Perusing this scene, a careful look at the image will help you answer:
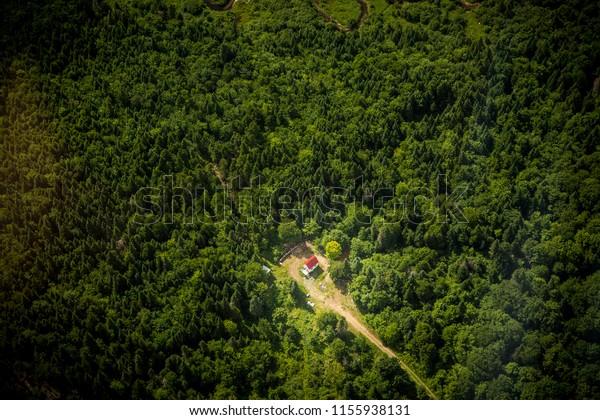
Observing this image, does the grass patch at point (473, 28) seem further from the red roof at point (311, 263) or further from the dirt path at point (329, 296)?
the red roof at point (311, 263)

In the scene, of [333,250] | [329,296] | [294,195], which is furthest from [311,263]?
[294,195]

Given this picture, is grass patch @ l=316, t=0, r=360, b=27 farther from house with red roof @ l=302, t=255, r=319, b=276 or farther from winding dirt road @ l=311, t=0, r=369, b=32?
house with red roof @ l=302, t=255, r=319, b=276

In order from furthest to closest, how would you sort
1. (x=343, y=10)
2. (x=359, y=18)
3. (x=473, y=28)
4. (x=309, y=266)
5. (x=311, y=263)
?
(x=343, y=10)
(x=359, y=18)
(x=473, y=28)
(x=311, y=263)
(x=309, y=266)

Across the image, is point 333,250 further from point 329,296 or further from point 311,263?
point 329,296

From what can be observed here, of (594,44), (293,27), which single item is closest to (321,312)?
(293,27)

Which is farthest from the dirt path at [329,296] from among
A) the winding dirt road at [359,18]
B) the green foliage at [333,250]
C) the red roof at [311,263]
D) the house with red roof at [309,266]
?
the winding dirt road at [359,18]

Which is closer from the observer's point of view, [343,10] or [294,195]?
[294,195]

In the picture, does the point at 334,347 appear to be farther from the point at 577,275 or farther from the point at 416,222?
the point at 577,275
